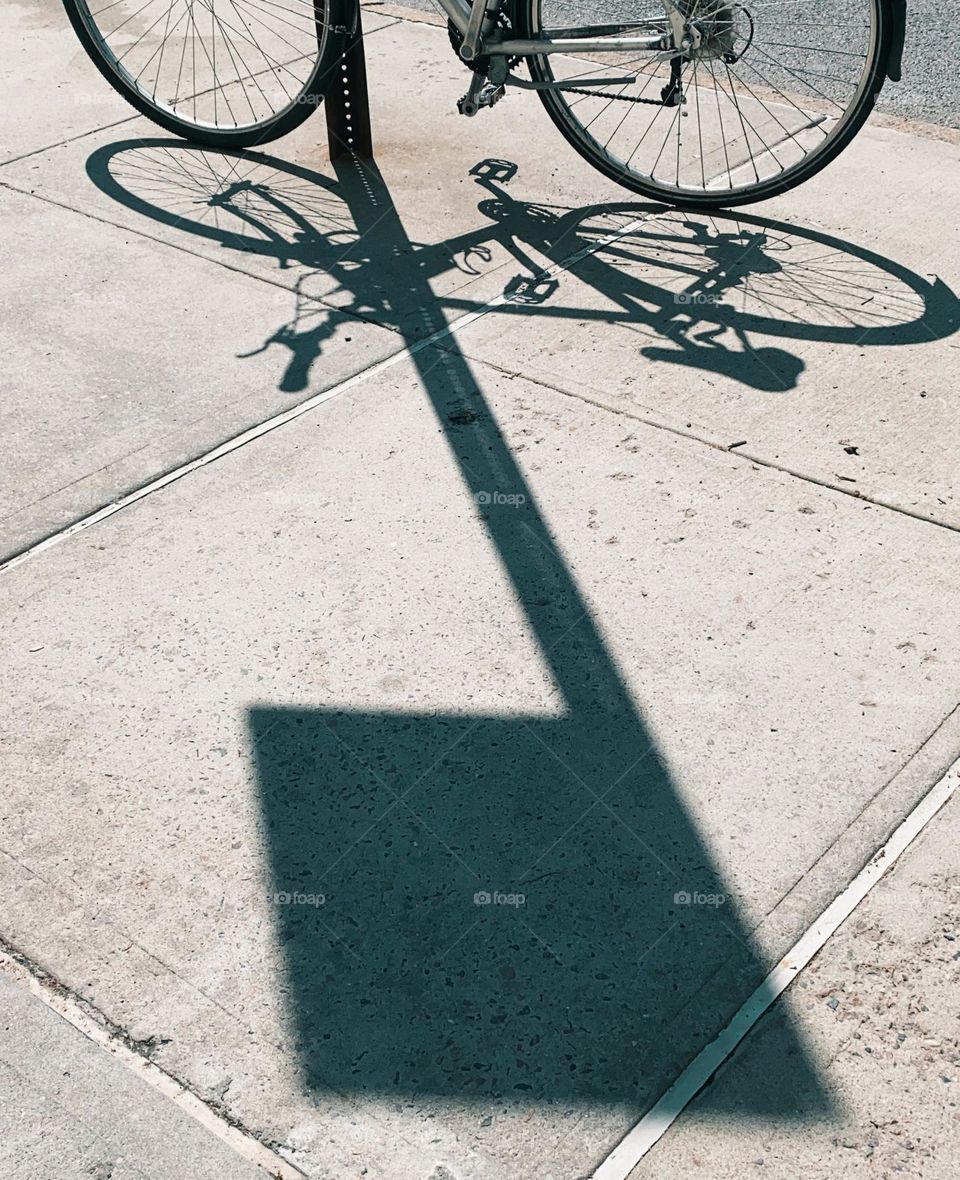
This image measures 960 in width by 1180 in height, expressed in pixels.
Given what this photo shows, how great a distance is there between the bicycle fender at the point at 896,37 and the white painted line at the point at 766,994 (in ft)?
9.05

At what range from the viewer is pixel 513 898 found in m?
2.66

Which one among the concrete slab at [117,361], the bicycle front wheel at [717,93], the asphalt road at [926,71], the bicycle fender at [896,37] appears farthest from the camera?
the asphalt road at [926,71]

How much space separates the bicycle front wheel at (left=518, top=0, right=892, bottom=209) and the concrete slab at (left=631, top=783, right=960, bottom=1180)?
3.18m

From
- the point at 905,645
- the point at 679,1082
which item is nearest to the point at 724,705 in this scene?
the point at 905,645

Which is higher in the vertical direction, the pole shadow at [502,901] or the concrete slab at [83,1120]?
the pole shadow at [502,901]

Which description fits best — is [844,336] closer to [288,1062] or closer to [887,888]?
[887,888]

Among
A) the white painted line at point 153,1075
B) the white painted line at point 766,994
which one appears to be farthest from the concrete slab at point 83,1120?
the white painted line at point 766,994

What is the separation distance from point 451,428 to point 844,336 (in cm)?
137

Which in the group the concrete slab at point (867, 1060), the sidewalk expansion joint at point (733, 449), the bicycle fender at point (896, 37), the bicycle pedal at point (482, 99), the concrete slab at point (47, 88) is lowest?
A: the concrete slab at point (47, 88)

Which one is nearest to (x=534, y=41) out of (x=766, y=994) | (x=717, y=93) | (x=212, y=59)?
(x=717, y=93)

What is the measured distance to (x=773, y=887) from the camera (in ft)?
8.71

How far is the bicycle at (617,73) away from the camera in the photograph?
16.1ft

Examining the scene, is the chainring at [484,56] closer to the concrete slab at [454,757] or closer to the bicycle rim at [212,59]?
the bicycle rim at [212,59]

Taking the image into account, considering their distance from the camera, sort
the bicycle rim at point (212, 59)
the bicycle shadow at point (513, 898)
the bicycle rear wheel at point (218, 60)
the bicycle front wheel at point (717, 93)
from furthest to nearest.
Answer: the bicycle rim at point (212, 59) → the bicycle rear wheel at point (218, 60) → the bicycle front wheel at point (717, 93) → the bicycle shadow at point (513, 898)
